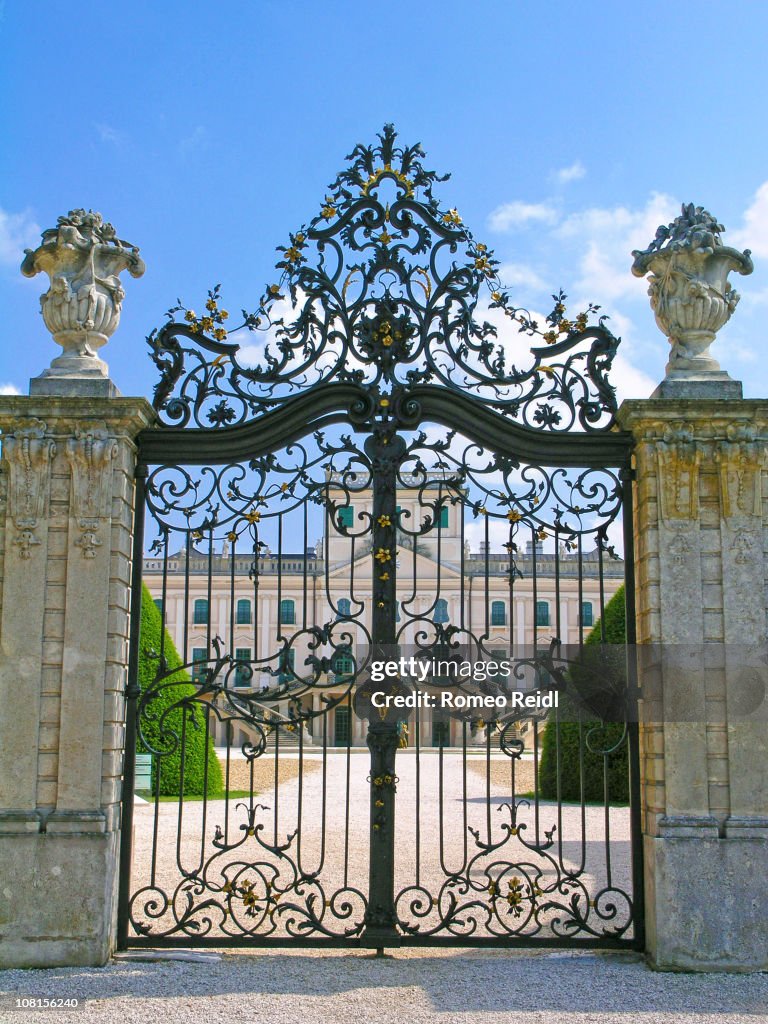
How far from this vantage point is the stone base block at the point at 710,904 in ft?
18.7

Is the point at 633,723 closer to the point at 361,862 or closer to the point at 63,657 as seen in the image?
the point at 63,657

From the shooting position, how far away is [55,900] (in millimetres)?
5723

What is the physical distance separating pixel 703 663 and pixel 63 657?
12.2ft

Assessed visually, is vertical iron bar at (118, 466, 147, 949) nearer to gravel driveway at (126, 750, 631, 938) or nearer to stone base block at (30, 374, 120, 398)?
gravel driveway at (126, 750, 631, 938)

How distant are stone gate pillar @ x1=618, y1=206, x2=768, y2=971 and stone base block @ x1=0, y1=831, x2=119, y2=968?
3.13m

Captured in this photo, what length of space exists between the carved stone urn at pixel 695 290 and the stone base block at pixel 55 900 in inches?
175

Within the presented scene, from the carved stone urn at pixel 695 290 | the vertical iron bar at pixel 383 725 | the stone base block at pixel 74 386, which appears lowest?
the vertical iron bar at pixel 383 725

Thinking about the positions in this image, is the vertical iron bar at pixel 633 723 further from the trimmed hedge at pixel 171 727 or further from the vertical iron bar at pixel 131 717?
the trimmed hedge at pixel 171 727

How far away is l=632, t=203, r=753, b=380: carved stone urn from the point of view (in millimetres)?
6348

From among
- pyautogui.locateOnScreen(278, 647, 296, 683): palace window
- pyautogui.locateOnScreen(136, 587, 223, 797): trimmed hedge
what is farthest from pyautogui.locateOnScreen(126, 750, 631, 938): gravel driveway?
pyautogui.locateOnScreen(278, 647, 296, 683): palace window

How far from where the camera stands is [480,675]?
6262 mm

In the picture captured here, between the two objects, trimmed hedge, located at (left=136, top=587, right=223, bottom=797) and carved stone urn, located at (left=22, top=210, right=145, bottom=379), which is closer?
carved stone urn, located at (left=22, top=210, right=145, bottom=379)

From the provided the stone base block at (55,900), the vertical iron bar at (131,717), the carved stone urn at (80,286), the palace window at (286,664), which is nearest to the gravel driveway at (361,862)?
the vertical iron bar at (131,717)

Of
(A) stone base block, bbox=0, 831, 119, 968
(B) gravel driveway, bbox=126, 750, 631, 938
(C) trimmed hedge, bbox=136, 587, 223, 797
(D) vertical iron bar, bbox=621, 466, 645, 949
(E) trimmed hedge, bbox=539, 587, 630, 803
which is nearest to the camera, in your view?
(A) stone base block, bbox=0, 831, 119, 968
